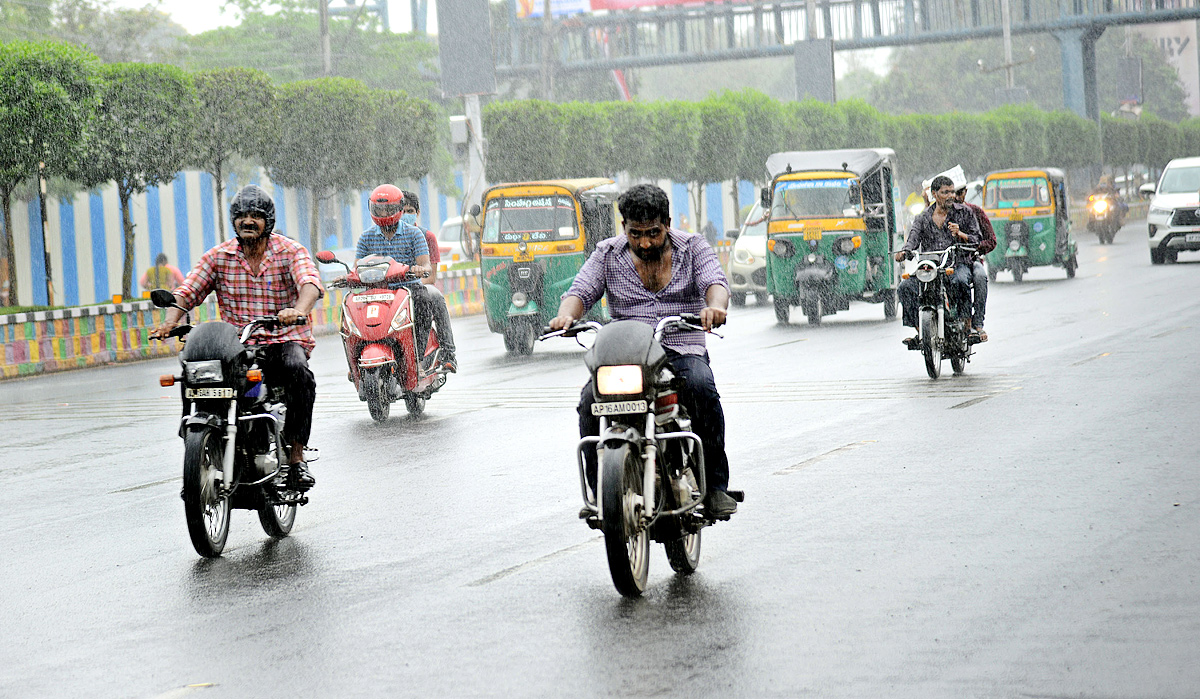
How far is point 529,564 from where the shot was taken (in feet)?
23.2

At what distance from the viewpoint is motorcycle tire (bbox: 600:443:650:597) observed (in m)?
5.98

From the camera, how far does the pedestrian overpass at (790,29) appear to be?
63.4 m

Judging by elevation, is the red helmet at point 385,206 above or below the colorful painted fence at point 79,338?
above

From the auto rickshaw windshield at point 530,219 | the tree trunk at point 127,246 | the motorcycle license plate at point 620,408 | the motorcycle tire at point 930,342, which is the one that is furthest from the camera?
the tree trunk at point 127,246

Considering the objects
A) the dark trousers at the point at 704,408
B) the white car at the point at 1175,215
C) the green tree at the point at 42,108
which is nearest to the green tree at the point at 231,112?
the green tree at the point at 42,108

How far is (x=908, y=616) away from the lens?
5820mm

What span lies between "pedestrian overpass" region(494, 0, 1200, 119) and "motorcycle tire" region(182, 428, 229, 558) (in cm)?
5446

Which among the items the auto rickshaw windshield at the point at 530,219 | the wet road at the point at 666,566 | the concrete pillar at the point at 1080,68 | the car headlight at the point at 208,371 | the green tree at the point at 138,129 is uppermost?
the concrete pillar at the point at 1080,68

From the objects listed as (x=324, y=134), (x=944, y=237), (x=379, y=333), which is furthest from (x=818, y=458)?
(x=324, y=134)

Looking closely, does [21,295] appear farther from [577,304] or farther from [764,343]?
[577,304]

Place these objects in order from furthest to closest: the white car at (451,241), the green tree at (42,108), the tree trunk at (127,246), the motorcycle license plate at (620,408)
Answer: the white car at (451,241)
the tree trunk at (127,246)
the green tree at (42,108)
the motorcycle license plate at (620,408)

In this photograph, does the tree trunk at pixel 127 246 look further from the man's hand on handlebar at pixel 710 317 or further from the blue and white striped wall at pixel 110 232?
the man's hand on handlebar at pixel 710 317

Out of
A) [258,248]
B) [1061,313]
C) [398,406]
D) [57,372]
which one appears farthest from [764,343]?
[258,248]

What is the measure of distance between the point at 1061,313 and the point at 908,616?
1688 centimetres
